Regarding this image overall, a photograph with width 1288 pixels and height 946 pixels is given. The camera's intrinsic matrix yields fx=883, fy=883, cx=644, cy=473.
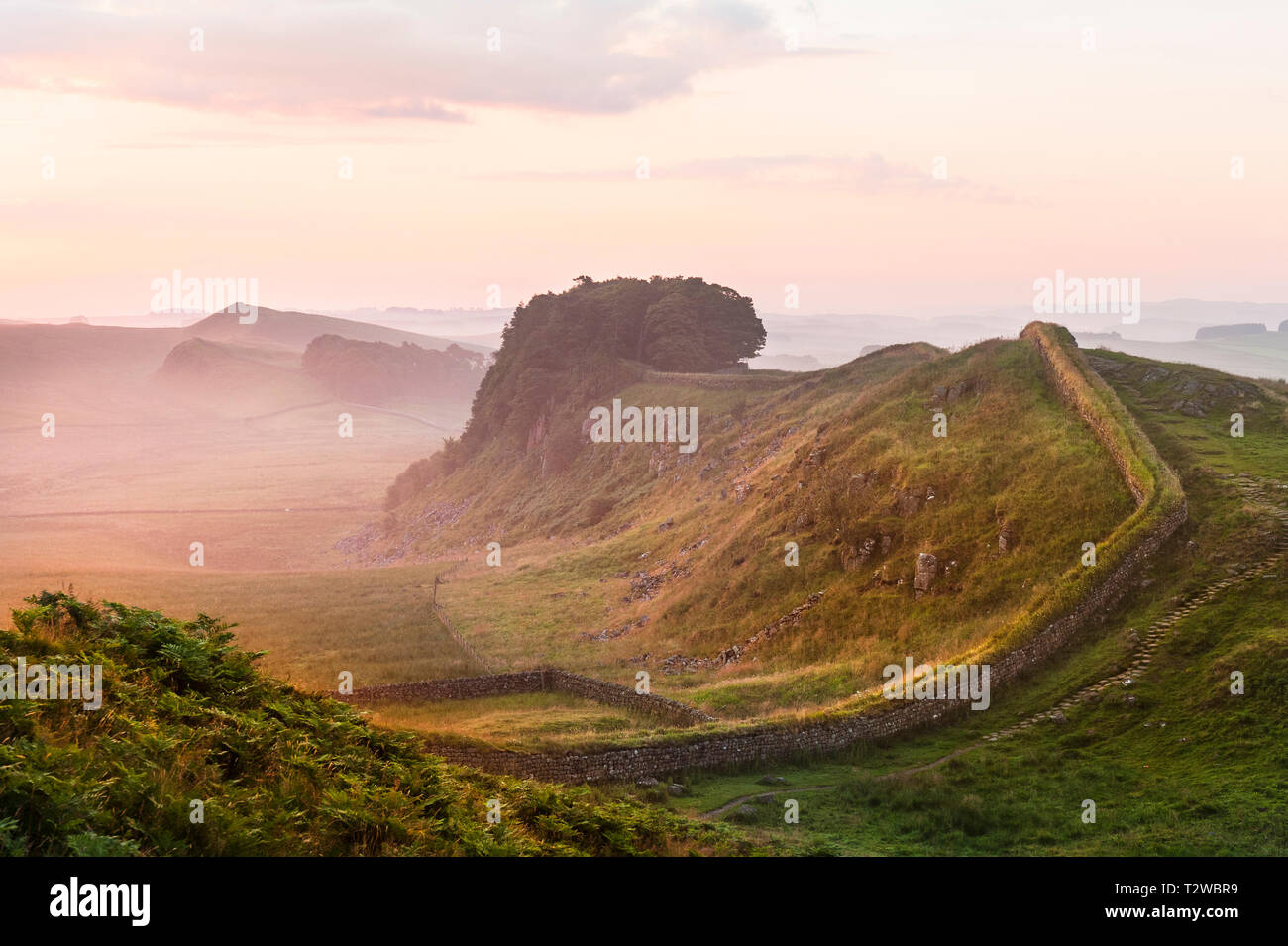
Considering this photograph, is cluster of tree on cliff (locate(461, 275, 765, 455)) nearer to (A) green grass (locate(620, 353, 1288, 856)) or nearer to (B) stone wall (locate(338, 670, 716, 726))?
(B) stone wall (locate(338, 670, 716, 726))

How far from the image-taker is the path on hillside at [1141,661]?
69.6 feet

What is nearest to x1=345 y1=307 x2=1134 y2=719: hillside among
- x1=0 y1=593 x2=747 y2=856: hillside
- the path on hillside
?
the path on hillside

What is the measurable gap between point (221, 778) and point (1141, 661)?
22789 millimetres

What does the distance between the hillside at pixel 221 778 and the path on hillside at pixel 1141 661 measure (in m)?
5.76

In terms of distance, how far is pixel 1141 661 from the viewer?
24.0 meters

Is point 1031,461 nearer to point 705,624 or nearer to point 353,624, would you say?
point 705,624

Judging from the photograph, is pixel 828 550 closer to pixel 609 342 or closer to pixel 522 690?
pixel 522 690

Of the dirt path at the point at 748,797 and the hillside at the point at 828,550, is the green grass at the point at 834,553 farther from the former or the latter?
the dirt path at the point at 748,797

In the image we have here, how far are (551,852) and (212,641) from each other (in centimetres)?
873

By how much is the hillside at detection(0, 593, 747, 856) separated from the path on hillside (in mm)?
5759

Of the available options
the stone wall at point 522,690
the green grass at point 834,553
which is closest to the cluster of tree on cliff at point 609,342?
the green grass at point 834,553

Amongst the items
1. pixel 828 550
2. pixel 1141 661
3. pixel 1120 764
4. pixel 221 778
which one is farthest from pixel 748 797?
pixel 828 550

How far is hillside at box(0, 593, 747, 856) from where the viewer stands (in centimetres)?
930
